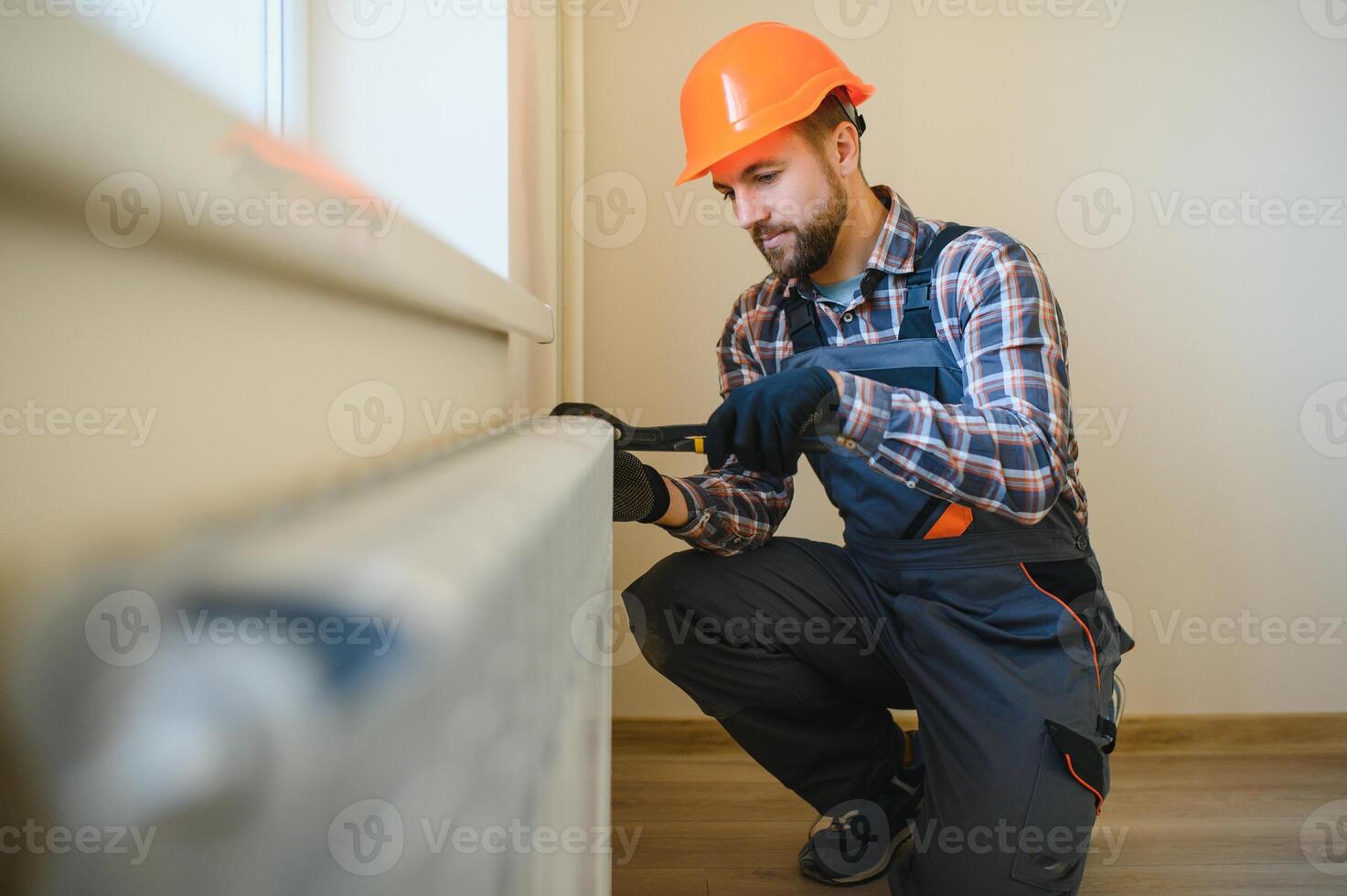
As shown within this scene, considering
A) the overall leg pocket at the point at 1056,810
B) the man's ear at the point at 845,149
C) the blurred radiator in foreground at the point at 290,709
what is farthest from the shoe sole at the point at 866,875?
the blurred radiator in foreground at the point at 290,709

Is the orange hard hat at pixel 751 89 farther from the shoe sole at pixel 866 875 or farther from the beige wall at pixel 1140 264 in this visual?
the shoe sole at pixel 866 875

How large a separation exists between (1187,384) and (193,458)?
2161mm

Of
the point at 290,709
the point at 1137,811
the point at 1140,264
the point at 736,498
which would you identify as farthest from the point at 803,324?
the point at 290,709

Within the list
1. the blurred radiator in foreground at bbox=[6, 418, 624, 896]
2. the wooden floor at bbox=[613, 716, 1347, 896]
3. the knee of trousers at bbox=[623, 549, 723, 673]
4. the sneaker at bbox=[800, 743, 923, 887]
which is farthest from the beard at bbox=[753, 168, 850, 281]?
the blurred radiator in foreground at bbox=[6, 418, 624, 896]

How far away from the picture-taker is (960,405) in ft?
3.86

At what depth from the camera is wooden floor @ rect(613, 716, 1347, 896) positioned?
1.48m

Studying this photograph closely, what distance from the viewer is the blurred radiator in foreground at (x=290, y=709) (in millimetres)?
123

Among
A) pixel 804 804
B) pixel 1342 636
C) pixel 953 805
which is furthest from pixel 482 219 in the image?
pixel 1342 636

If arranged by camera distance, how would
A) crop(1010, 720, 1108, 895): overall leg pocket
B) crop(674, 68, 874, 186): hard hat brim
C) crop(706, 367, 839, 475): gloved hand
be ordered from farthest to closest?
1. crop(674, 68, 874, 186): hard hat brim
2. crop(1010, 720, 1108, 895): overall leg pocket
3. crop(706, 367, 839, 475): gloved hand

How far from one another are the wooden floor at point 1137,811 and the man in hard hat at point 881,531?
0.16 metres

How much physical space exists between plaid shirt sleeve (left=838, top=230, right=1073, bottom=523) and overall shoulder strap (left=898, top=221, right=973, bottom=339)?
65 millimetres

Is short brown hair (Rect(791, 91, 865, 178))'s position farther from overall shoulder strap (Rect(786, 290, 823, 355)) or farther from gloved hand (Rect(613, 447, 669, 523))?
gloved hand (Rect(613, 447, 669, 523))

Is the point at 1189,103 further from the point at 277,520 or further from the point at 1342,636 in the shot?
the point at 277,520

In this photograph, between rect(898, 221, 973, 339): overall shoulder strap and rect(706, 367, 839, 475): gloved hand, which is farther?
rect(898, 221, 973, 339): overall shoulder strap
